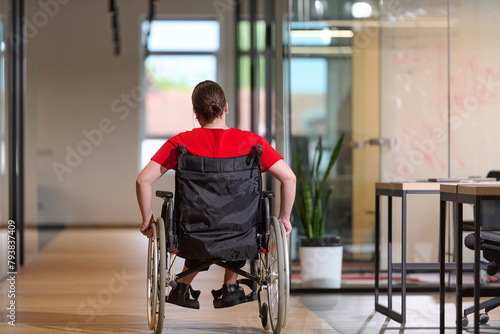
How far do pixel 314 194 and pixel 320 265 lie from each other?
1.46 feet

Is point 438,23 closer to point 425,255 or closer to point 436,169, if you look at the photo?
point 436,169

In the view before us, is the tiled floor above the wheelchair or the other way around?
the other way around

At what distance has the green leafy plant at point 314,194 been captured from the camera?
4.15 m

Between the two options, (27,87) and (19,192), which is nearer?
(19,192)

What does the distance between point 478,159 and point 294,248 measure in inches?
48.3

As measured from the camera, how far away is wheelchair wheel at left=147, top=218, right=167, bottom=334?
8.34 feet

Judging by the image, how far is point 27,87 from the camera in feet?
19.8

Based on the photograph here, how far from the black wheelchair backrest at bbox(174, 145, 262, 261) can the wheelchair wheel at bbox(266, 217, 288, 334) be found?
9cm

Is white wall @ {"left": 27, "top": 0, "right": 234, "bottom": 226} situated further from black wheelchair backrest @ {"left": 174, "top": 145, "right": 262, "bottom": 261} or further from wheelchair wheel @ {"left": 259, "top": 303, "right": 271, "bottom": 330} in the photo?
black wheelchair backrest @ {"left": 174, "top": 145, "right": 262, "bottom": 261}

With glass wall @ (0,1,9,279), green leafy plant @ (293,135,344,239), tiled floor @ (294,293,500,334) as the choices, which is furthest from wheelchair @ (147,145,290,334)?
glass wall @ (0,1,9,279)

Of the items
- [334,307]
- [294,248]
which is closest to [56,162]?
[294,248]

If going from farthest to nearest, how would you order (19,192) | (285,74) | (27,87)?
(27,87) → (19,192) → (285,74)

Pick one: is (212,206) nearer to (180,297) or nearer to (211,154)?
(211,154)

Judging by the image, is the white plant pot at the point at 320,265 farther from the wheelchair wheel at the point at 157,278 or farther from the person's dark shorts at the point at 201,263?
the wheelchair wheel at the point at 157,278
